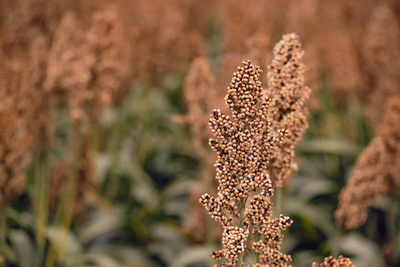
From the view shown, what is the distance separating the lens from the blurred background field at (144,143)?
3459 millimetres

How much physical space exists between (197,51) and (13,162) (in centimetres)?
580

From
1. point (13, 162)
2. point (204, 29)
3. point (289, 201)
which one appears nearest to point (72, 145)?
point (13, 162)

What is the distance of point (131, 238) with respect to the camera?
4.75 m

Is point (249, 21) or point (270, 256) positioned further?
point (249, 21)

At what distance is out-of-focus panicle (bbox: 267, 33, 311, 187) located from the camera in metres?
1.88

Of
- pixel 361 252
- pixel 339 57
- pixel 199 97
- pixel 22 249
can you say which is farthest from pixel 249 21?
pixel 22 249

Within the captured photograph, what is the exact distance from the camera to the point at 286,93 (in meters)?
1.87

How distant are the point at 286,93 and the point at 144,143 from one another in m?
4.56

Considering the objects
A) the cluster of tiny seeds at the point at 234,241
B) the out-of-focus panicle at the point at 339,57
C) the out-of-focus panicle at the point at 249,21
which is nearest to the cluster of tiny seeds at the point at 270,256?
the cluster of tiny seeds at the point at 234,241

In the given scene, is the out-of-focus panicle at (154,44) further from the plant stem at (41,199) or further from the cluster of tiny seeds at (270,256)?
the cluster of tiny seeds at (270,256)

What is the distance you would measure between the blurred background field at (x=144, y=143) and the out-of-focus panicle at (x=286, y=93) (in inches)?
43.9

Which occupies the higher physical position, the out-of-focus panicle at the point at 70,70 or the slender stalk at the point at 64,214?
the out-of-focus panicle at the point at 70,70

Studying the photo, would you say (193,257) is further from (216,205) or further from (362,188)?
(216,205)

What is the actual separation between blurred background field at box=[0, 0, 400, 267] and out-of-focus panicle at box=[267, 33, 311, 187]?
1114 millimetres
